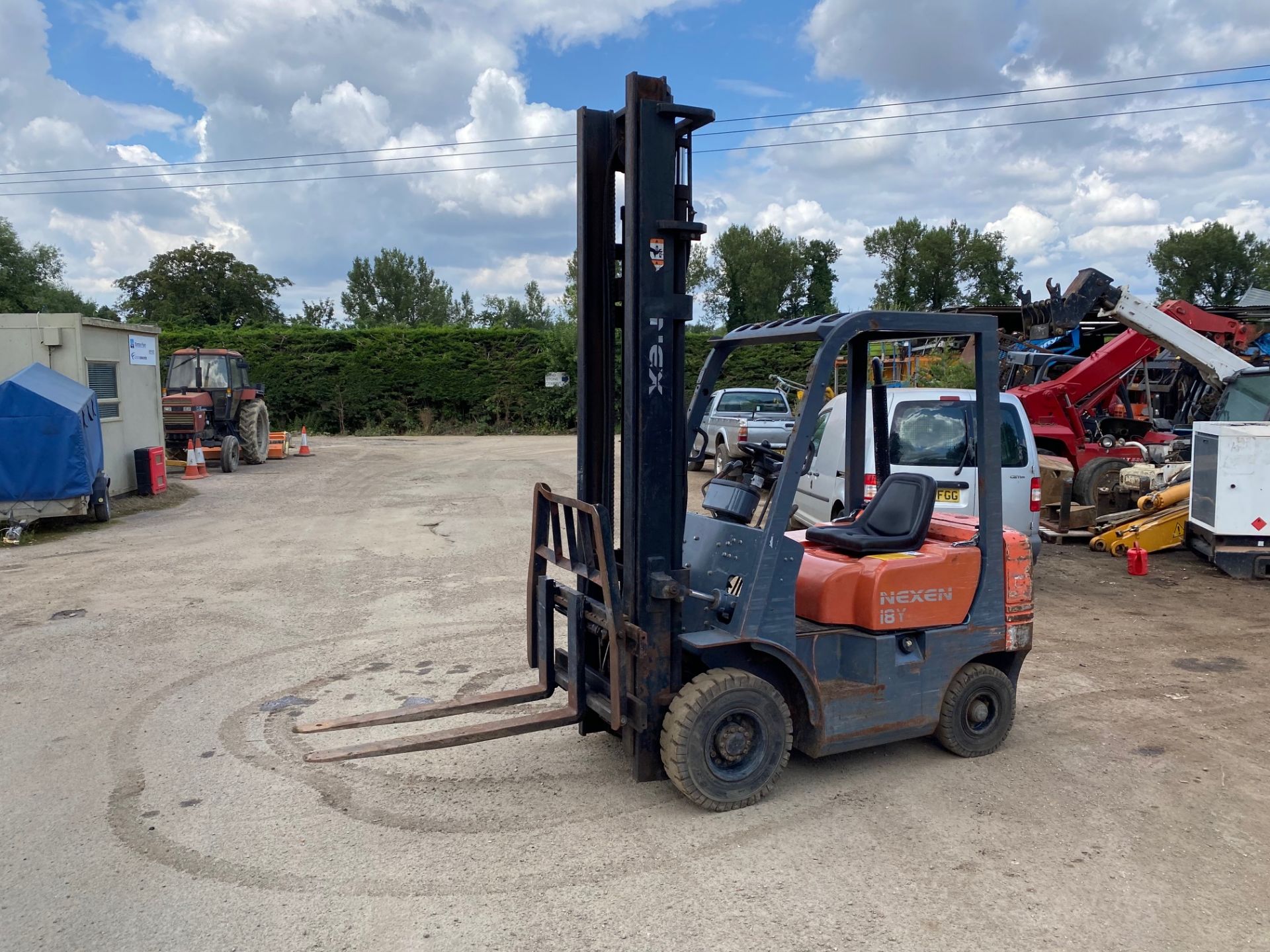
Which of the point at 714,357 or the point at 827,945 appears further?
the point at 714,357

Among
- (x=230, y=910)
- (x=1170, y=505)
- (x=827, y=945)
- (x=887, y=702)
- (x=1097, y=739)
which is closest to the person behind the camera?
(x=827, y=945)

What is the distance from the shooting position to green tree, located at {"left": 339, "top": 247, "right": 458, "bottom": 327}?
7256 cm

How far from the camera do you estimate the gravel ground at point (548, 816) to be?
3.53m

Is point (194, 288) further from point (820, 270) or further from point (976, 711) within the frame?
point (976, 711)

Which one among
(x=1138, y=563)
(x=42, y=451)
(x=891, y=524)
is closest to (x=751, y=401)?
(x=1138, y=563)

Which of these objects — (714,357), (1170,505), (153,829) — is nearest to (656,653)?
(714,357)

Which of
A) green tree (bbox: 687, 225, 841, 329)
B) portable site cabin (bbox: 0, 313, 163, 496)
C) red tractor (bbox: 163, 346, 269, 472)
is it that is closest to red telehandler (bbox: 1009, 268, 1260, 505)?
portable site cabin (bbox: 0, 313, 163, 496)

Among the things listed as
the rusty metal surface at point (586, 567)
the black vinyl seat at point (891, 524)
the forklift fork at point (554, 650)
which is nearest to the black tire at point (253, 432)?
the forklift fork at point (554, 650)

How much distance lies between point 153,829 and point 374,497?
11919 millimetres

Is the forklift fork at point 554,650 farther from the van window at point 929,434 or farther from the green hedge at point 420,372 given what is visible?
the green hedge at point 420,372

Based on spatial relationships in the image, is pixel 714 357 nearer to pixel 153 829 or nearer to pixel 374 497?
pixel 153 829

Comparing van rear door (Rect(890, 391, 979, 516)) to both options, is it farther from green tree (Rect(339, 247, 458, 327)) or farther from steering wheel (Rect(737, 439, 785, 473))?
green tree (Rect(339, 247, 458, 327))

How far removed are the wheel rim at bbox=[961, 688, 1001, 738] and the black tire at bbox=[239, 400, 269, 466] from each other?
1937 centimetres

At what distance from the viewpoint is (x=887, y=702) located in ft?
15.7
